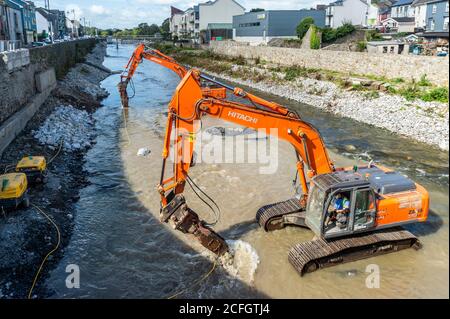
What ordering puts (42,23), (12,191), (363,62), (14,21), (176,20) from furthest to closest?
(176,20), (42,23), (14,21), (363,62), (12,191)

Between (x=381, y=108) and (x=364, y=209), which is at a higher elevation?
(x=381, y=108)

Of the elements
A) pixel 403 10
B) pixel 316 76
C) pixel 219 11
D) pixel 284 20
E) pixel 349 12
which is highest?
pixel 219 11

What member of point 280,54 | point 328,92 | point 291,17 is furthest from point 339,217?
point 291,17

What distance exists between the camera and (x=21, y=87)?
1895 cm

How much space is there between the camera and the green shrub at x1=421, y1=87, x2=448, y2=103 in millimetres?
20797

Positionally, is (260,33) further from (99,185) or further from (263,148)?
(99,185)

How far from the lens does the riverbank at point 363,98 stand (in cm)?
1945

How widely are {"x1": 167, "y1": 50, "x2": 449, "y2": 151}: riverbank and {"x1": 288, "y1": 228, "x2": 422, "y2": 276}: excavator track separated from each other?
4.15 meters

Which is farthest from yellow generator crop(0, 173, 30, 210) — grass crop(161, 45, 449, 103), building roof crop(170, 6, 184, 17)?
building roof crop(170, 6, 184, 17)

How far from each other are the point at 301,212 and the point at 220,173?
5.48 meters

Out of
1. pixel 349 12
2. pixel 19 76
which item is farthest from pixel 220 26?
pixel 19 76

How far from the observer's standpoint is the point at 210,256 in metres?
9.48

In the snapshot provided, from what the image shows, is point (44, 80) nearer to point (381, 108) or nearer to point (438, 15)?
point (381, 108)

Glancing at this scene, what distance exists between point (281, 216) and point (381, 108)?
15.4 metres
